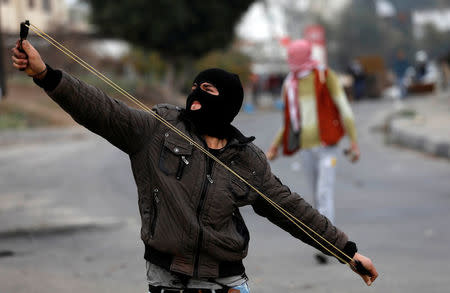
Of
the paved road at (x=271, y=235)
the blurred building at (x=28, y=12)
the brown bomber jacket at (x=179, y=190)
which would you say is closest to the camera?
the brown bomber jacket at (x=179, y=190)

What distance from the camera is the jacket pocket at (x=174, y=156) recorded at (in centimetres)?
301

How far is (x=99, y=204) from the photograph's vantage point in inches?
379

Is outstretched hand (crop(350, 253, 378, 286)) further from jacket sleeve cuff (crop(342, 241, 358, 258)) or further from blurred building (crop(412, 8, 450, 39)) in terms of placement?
blurred building (crop(412, 8, 450, 39))

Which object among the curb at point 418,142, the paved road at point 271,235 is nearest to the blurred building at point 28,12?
the curb at point 418,142

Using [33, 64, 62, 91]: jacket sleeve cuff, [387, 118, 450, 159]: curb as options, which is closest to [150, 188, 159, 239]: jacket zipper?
[33, 64, 62, 91]: jacket sleeve cuff

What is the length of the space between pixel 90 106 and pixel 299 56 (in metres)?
3.77

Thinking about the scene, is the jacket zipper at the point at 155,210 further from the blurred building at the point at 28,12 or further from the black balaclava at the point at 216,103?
the blurred building at the point at 28,12

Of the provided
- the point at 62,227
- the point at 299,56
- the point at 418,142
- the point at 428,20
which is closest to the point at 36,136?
the point at 418,142

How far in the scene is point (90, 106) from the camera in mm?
2859

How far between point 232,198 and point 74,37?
3358cm

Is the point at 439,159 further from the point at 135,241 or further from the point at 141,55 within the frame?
the point at 141,55

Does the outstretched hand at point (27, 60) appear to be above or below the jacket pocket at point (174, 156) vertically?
below

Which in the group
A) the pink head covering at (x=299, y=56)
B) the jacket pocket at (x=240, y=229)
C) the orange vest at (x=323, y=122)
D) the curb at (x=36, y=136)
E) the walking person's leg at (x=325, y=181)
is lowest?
the jacket pocket at (x=240, y=229)

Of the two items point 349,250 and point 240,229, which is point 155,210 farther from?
point 349,250
